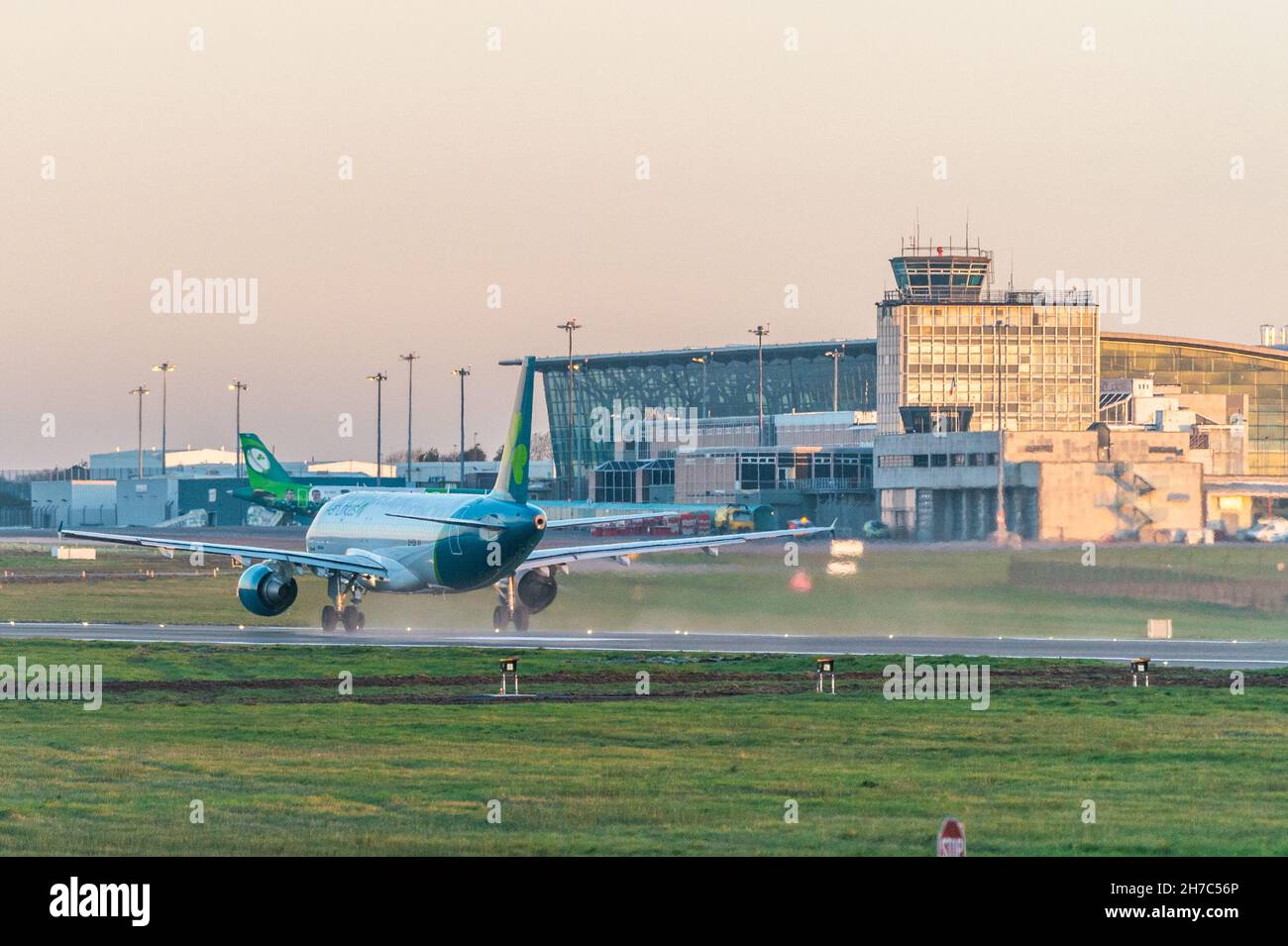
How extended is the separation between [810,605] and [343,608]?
57.3 feet

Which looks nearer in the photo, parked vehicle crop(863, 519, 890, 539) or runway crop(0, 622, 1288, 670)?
runway crop(0, 622, 1288, 670)

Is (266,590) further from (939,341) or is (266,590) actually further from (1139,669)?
(939,341)

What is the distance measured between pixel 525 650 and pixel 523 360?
439 inches

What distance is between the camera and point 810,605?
73.8 meters

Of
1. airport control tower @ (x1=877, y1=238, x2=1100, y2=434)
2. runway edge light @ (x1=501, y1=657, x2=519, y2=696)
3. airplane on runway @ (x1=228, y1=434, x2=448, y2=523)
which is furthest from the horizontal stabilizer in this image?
airport control tower @ (x1=877, y1=238, x2=1100, y2=434)

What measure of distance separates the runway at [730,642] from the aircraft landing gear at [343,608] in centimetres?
69

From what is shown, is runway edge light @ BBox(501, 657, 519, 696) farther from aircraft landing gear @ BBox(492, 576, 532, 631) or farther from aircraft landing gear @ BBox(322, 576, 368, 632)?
aircraft landing gear @ BBox(322, 576, 368, 632)

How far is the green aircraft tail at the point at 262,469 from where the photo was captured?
12338cm

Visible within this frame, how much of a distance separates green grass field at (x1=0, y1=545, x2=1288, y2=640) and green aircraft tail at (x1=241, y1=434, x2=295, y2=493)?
3746 cm

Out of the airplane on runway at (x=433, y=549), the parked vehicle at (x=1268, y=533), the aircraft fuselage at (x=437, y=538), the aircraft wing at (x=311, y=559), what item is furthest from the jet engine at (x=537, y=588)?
the parked vehicle at (x=1268, y=533)

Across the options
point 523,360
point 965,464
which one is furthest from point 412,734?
point 965,464

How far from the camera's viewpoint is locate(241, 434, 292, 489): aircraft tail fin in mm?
123438

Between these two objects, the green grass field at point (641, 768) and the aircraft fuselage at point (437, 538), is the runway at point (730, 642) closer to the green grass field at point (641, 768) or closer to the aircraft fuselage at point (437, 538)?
the aircraft fuselage at point (437, 538)

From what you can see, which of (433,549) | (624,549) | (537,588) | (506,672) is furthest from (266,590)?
(506,672)
